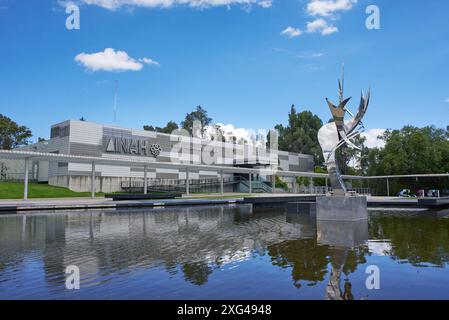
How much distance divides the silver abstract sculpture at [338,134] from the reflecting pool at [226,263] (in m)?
3.68

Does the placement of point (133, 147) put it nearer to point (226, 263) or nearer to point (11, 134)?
point (11, 134)

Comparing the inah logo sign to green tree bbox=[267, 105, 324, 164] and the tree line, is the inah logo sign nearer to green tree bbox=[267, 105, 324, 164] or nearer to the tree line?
the tree line

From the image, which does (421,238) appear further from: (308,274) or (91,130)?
(91,130)

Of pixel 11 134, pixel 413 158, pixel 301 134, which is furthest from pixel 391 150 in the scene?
pixel 11 134

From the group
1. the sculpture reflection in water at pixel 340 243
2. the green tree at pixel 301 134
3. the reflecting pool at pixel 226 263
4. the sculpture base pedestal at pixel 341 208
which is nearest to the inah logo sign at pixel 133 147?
the reflecting pool at pixel 226 263

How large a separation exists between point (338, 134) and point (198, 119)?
64.3 m

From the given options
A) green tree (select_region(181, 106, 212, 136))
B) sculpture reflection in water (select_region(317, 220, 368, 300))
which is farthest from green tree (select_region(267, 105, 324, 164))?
sculpture reflection in water (select_region(317, 220, 368, 300))

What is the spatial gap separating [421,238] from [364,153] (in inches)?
2495

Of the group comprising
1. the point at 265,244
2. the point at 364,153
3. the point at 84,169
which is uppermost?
the point at 364,153

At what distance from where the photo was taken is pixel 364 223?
14.2 m

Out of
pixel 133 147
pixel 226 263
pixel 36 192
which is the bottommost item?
pixel 226 263

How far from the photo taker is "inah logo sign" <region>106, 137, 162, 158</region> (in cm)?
4312

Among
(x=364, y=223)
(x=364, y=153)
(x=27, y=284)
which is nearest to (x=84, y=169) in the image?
(x=364, y=223)

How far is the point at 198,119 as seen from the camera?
3098 inches
